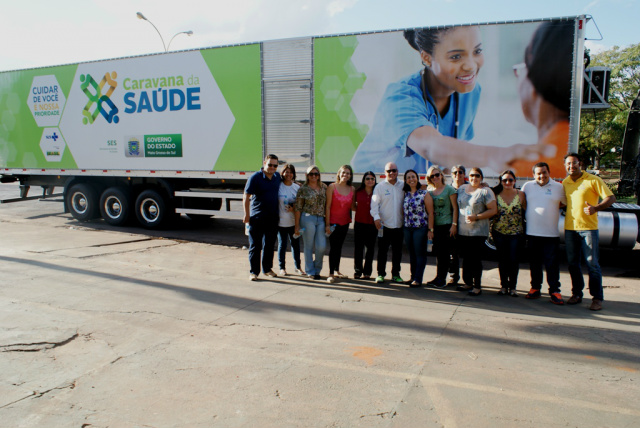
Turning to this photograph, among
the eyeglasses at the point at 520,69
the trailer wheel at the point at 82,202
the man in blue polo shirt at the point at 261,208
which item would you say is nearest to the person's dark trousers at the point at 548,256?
the eyeglasses at the point at 520,69

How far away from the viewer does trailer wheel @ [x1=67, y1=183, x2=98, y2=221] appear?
41.4 ft

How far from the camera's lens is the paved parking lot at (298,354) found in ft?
10.8

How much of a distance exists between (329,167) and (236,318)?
4.74m

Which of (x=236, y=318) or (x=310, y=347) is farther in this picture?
(x=236, y=318)

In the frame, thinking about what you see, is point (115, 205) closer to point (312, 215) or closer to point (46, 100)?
point (46, 100)

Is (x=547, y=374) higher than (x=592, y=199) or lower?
lower

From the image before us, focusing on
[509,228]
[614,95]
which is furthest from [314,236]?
[614,95]

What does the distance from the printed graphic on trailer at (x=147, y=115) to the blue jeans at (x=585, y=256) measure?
6988 millimetres

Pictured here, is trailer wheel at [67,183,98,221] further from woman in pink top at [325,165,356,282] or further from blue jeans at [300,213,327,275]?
woman in pink top at [325,165,356,282]

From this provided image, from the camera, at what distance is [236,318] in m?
5.25

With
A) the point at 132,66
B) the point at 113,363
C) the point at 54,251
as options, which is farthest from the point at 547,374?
the point at 132,66

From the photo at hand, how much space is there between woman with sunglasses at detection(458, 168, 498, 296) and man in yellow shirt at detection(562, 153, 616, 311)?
0.87 metres

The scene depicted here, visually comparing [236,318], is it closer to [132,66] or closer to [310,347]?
[310,347]

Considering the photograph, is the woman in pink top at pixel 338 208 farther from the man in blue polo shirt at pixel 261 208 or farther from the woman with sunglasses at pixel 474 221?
the woman with sunglasses at pixel 474 221
